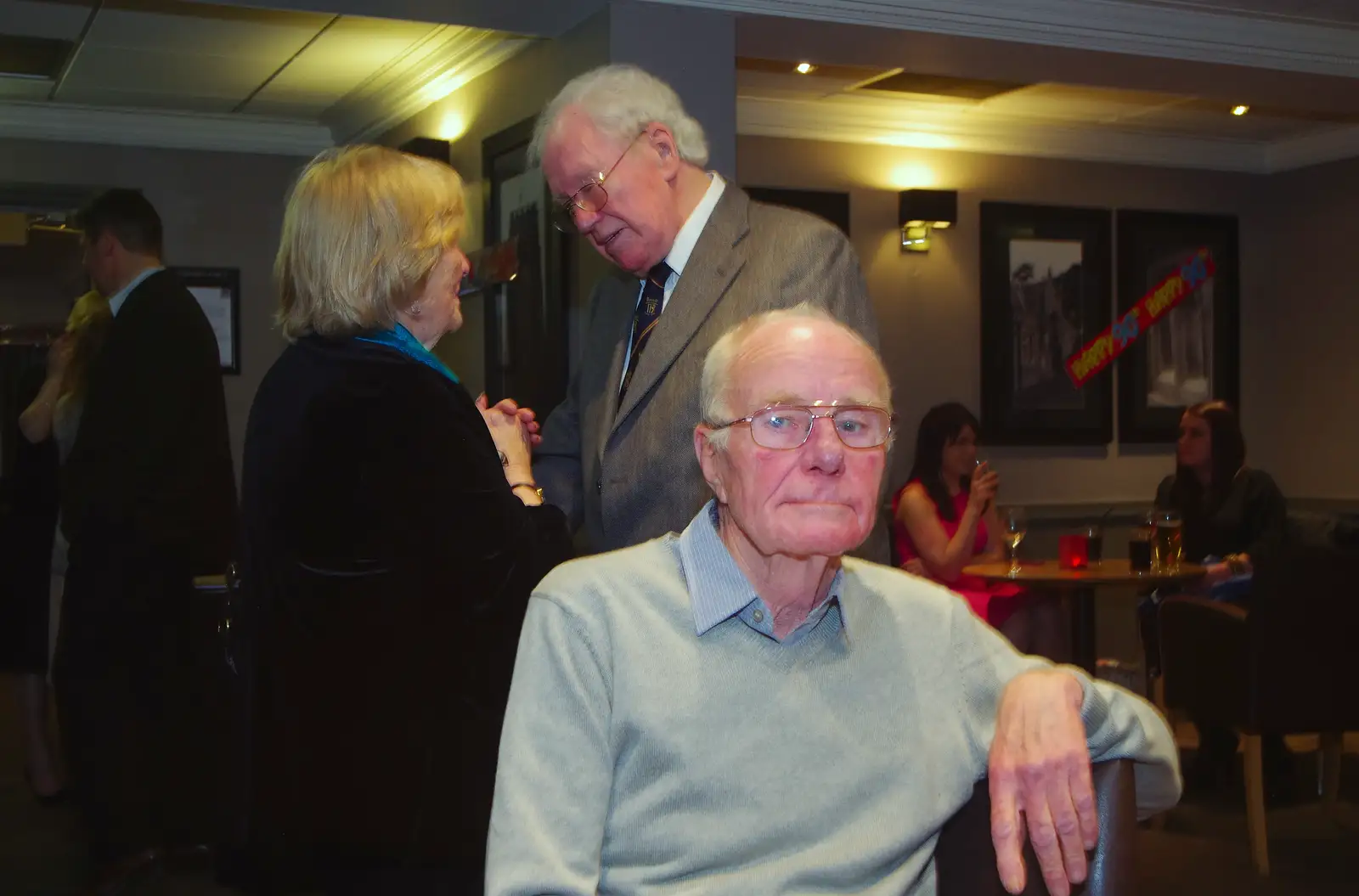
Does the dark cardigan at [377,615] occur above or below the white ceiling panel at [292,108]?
below

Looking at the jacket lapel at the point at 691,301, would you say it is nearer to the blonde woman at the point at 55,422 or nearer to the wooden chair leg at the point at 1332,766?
the blonde woman at the point at 55,422

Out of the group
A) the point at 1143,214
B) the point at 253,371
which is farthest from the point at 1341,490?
the point at 253,371

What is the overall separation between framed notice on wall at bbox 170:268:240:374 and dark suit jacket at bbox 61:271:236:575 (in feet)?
12.1

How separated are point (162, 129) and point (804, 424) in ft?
20.8

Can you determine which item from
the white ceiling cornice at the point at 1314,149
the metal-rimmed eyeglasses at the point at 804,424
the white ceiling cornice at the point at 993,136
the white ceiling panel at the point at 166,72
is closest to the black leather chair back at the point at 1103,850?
the metal-rimmed eyeglasses at the point at 804,424

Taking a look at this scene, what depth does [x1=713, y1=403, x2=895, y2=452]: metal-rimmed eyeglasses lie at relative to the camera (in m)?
1.59

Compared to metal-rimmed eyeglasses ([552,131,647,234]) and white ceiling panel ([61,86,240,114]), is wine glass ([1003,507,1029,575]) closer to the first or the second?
metal-rimmed eyeglasses ([552,131,647,234])

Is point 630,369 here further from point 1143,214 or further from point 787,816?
point 1143,214

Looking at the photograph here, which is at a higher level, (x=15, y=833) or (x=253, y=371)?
(x=253, y=371)

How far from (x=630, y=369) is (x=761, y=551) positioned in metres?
0.81

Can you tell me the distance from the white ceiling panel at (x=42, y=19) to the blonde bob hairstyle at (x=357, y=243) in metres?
3.61

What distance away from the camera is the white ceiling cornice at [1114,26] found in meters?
4.73

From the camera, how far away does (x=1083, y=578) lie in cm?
497

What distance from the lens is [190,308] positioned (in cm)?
368
